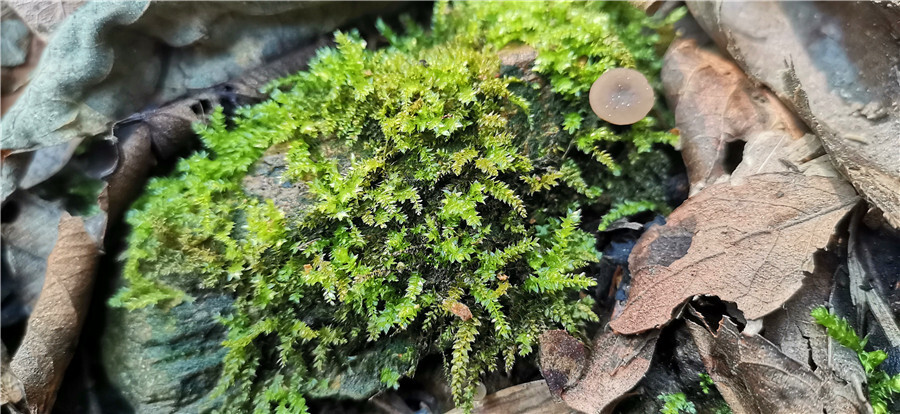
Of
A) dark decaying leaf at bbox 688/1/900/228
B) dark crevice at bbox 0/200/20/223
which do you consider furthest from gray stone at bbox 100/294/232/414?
dark decaying leaf at bbox 688/1/900/228

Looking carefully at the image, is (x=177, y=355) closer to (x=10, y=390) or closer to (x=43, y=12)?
(x=10, y=390)

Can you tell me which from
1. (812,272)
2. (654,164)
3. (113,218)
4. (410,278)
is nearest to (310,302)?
(410,278)

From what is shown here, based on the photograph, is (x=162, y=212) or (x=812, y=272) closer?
(x=812, y=272)

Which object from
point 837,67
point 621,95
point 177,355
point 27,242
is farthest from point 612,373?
point 27,242

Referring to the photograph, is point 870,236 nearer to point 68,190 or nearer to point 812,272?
point 812,272

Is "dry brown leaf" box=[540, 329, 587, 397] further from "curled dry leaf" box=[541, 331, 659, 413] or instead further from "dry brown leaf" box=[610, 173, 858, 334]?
"dry brown leaf" box=[610, 173, 858, 334]

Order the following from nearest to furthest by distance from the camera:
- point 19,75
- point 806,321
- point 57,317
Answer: point 806,321
point 57,317
point 19,75
